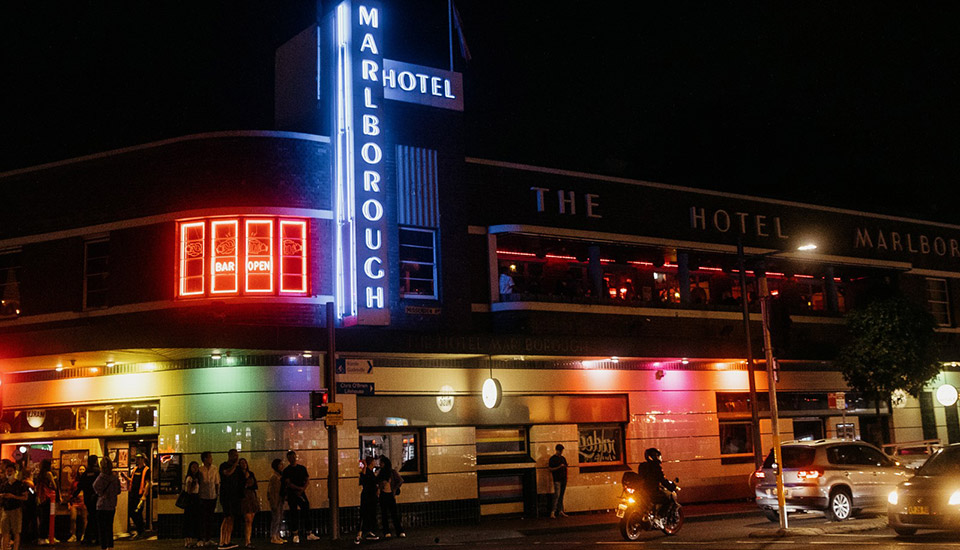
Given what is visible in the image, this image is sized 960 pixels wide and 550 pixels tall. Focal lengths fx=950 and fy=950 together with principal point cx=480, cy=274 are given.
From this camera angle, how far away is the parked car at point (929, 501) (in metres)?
16.1

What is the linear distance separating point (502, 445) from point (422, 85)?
981 cm

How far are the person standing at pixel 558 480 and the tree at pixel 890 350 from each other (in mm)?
11568

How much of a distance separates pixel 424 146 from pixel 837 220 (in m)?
16.4

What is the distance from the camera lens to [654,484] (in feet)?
62.7

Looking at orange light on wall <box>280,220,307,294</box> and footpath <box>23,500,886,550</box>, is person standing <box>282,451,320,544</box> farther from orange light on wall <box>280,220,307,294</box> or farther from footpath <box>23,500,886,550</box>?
orange light on wall <box>280,220,307,294</box>

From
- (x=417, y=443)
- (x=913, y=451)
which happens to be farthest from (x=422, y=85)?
(x=913, y=451)

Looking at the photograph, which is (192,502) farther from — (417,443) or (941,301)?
(941,301)

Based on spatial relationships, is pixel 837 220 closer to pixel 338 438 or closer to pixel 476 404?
pixel 476 404

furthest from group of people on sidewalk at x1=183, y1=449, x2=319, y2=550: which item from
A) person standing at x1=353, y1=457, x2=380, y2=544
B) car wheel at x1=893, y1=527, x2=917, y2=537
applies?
car wheel at x1=893, y1=527, x2=917, y2=537

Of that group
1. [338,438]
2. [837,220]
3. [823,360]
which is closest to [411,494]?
[338,438]

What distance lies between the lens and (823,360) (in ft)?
101

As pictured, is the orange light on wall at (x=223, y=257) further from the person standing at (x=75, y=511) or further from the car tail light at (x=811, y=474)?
the car tail light at (x=811, y=474)

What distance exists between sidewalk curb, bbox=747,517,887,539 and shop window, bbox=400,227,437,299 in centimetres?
1006

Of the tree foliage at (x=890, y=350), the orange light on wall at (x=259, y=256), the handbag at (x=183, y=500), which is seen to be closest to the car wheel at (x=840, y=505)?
the tree foliage at (x=890, y=350)
